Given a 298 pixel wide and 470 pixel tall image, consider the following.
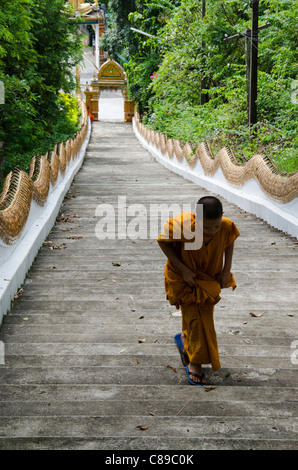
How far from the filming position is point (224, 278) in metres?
3.71

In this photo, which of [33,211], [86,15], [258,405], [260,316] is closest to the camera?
[258,405]

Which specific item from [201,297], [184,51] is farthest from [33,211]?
[184,51]

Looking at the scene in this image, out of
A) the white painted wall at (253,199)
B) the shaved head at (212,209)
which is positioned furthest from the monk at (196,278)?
the white painted wall at (253,199)

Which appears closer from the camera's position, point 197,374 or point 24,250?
point 197,374

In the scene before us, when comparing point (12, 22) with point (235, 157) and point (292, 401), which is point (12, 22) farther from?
point (292, 401)

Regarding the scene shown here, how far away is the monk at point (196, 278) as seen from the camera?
11.6ft

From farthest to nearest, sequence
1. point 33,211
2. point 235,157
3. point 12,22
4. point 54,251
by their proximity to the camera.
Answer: point 235,157 → point 12,22 → point 33,211 → point 54,251

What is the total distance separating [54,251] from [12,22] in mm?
5909

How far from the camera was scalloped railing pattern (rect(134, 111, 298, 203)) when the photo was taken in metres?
7.99

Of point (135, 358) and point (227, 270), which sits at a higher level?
point (227, 270)

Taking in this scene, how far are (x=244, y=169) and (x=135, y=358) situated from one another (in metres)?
6.92

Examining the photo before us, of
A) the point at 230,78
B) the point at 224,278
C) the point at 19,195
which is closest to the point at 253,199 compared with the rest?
the point at 19,195

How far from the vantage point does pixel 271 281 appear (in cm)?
586

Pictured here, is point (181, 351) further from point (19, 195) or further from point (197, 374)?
point (19, 195)
